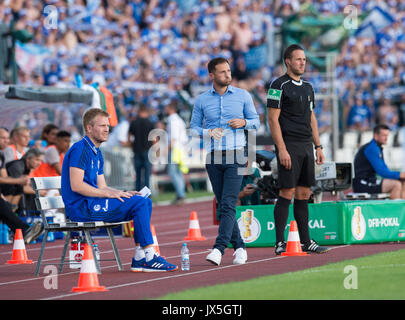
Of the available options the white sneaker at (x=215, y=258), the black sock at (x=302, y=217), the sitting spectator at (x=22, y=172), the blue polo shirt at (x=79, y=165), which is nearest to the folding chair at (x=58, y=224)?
the blue polo shirt at (x=79, y=165)

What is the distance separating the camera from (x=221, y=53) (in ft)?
103

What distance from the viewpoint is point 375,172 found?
16.1 metres

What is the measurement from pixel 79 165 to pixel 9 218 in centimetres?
523

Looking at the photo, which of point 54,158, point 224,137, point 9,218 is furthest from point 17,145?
point 224,137

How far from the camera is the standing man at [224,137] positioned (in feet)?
34.1

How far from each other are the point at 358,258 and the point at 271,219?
2.33 metres

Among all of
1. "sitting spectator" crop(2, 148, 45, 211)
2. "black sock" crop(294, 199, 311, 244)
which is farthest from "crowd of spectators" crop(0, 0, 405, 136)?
"black sock" crop(294, 199, 311, 244)

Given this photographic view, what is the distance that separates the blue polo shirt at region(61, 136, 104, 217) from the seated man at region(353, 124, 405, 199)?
7.03 meters

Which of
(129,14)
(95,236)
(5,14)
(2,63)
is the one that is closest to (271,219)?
(95,236)

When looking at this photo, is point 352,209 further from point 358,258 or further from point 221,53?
point 221,53

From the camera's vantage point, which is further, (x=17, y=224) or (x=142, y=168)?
(x=142, y=168)

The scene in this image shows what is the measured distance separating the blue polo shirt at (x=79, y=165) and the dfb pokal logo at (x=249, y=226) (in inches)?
135

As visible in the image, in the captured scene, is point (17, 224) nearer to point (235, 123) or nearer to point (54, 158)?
point (54, 158)

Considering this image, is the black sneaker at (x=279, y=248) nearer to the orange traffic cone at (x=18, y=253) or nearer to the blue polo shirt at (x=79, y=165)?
the blue polo shirt at (x=79, y=165)
